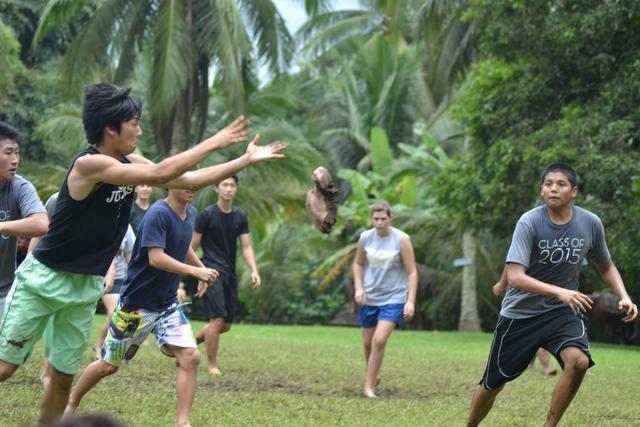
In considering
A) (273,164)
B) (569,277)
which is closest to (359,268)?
(569,277)

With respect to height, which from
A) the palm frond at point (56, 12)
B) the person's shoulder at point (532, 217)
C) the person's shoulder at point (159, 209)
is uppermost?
the palm frond at point (56, 12)

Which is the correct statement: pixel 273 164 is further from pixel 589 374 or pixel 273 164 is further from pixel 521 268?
pixel 521 268

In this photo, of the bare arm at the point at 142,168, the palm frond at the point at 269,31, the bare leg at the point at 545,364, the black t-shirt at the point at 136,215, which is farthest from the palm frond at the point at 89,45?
the bare arm at the point at 142,168

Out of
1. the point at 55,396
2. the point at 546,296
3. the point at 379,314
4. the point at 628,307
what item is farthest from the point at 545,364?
the point at 55,396

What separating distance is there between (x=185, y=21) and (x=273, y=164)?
195 inches

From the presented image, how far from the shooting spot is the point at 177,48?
1008 inches

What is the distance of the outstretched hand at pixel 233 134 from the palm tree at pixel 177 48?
66.4 feet

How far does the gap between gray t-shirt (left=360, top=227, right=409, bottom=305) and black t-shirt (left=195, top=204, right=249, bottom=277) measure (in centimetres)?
153

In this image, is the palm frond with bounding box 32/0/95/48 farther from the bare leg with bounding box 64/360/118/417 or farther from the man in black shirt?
the bare leg with bounding box 64/360/118/417

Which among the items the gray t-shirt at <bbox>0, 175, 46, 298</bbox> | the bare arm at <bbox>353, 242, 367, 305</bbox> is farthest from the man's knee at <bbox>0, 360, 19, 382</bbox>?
the bare arm at <bbox>353, 242, 367, 305</bbox>

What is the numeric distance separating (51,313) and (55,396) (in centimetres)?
47

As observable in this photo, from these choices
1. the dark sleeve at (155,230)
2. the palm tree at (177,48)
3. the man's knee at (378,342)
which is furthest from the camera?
the palm tree at (177,48)

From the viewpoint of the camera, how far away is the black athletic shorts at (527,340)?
700 centimetres

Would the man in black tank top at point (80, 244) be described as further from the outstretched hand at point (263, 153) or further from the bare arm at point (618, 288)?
the bare arm at point (618, 288)
